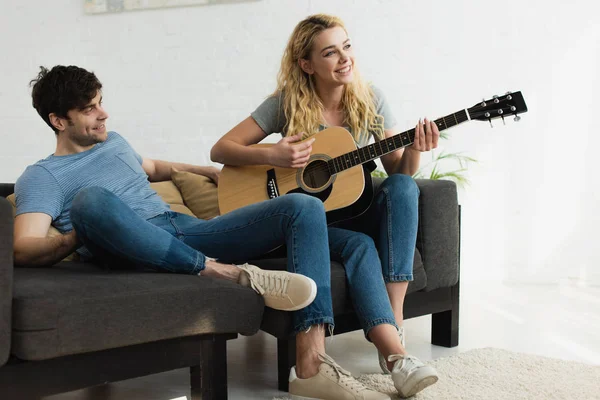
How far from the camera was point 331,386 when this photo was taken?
2.02 m

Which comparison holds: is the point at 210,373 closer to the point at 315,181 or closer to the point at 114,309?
the point at 114,309

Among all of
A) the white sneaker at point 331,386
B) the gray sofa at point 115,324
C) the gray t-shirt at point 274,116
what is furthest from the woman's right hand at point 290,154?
the white sneaker at point 331,386

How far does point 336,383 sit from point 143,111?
2567 mm

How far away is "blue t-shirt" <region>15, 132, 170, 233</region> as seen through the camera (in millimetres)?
2148

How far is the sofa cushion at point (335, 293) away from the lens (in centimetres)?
207

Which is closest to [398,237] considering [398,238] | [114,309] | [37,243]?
[398,238]

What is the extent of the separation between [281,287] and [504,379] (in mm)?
776

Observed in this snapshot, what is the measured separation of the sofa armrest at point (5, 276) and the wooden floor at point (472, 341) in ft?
2.19

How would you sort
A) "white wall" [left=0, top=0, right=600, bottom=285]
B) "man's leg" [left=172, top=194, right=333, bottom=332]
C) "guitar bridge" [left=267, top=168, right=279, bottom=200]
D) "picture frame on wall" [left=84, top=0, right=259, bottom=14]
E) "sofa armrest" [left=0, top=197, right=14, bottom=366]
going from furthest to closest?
1. "picture frame on wall" [left=84, top=0, right=259, bottom=14]
2. "white wall" [left=0, top=0, right=600, bottom=285]
3. "guitar bridge" [left=267, top=168, right=279, bottom=200]
4. "man's leg" [left=172, top=194, right=333, bottom=332]
5. "sofa armrest" [left=0, top=197, right=14, bottom=366]

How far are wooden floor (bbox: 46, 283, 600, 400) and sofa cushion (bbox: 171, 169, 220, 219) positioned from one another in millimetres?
518

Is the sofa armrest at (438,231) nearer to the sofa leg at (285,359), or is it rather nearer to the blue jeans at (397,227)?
the blue jeans at (397,227)

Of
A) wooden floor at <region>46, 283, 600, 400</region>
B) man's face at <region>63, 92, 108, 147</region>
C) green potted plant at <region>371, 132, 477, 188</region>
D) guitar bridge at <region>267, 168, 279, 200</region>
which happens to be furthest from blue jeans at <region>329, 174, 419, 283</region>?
green potted plant at <region>371, 132, 477, 188</region>

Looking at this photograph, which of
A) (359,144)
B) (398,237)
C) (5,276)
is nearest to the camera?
(5,276)

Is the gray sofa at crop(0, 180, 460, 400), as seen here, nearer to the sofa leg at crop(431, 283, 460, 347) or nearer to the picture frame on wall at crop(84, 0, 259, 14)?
the sofa leg at crop(431, 283, 460, 347)
